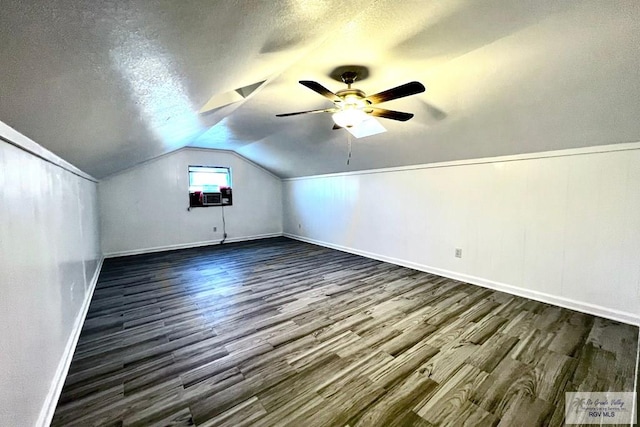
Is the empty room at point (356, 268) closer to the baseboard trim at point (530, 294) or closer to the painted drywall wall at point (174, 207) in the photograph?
the baseboard trim at point (530, 294)

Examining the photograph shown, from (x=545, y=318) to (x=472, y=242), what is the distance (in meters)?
1.13

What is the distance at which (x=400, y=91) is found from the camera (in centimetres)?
181

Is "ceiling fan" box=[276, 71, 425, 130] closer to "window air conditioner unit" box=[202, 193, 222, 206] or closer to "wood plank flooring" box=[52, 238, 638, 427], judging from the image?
"wood plank flooring" box=[52, 238, 638, 427]

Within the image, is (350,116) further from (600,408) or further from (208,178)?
(208,178)

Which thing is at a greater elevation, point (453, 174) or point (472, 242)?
point (453, 174)

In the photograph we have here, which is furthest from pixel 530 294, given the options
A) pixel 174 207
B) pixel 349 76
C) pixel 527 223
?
pixel 174 207

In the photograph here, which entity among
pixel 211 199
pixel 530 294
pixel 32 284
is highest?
pixel 211 199

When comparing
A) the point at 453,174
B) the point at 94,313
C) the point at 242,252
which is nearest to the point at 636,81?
the point at 453,174

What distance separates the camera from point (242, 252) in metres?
5.25

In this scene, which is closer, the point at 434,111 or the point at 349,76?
the point at 349,76

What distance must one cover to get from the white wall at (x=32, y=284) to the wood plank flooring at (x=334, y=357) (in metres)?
0.24

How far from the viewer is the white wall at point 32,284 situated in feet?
3.41

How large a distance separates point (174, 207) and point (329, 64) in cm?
Answer: 482

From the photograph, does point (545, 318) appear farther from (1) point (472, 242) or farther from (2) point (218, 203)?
(2) point (218, 203)
